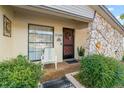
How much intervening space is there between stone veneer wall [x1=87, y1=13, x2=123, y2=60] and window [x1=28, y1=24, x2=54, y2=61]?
7.06ft

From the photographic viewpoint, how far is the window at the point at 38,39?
348 inches

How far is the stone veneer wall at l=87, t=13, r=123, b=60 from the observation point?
9.59 m

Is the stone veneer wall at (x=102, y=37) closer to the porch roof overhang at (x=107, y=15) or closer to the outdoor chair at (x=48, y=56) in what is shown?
the porch roof overhang at (x=107, y=15)

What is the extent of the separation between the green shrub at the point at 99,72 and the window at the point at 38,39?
3424 mm

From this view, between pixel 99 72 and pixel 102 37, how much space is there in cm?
473

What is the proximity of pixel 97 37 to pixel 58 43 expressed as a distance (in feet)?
7.12

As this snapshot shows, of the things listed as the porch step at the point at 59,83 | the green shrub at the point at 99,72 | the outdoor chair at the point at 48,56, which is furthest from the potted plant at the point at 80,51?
the porch step at the point at 59,83

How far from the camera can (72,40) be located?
452 inches

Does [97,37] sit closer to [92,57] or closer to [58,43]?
[58,43]

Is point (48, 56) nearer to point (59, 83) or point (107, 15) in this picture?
point (59, 83)

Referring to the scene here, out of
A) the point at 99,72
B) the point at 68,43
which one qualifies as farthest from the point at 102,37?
the point at 99,72

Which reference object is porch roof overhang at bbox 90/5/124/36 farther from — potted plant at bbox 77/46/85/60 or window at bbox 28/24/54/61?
window at bbox 28/24/54/61
